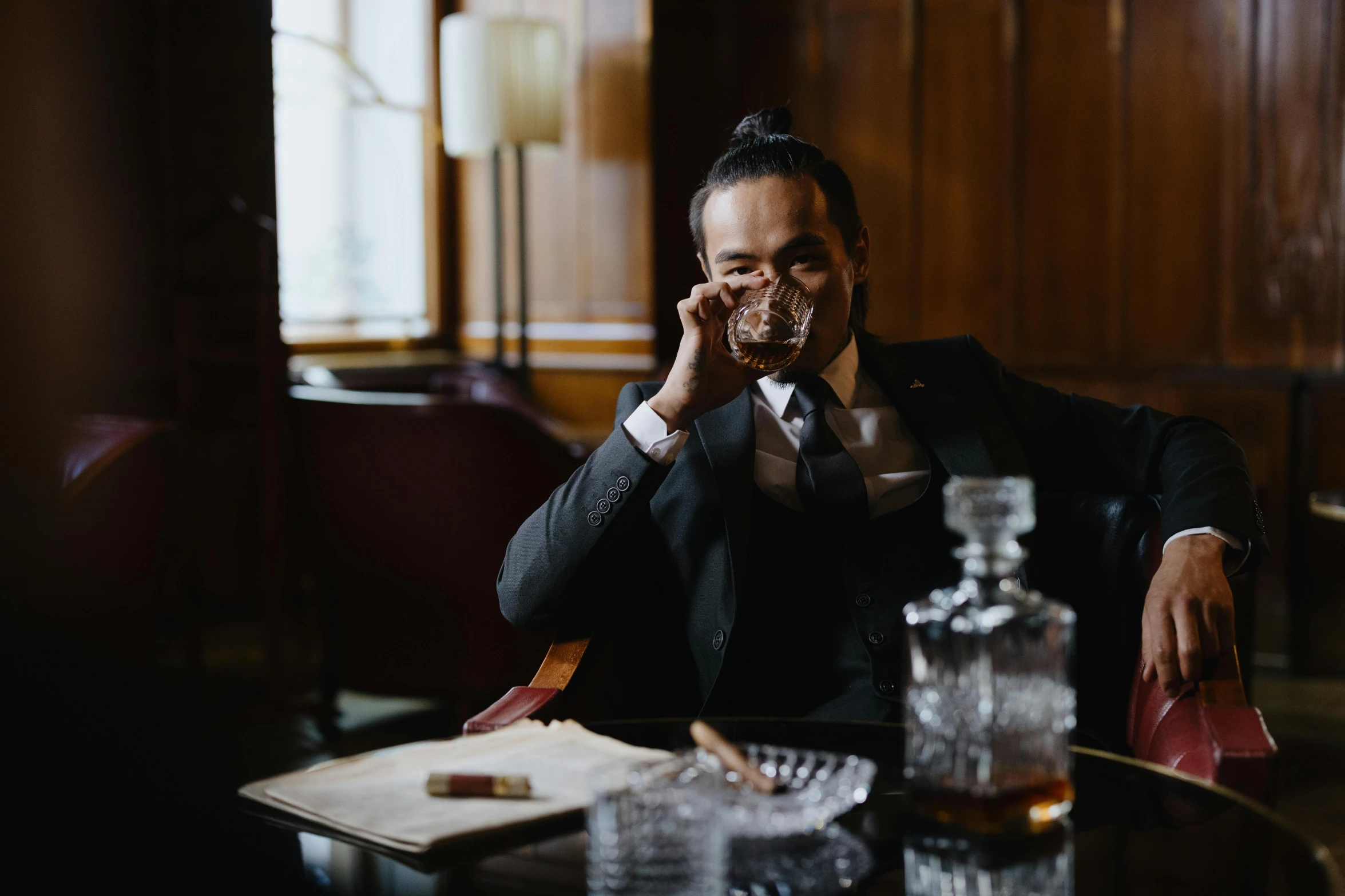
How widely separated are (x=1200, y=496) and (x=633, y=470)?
2.41ft

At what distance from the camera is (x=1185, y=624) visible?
1.44 m

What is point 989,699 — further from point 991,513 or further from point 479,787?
point 479,787

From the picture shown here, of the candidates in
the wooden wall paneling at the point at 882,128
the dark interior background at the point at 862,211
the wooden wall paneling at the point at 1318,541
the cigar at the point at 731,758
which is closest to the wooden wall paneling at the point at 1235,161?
the dark interior background at the point at 862,211

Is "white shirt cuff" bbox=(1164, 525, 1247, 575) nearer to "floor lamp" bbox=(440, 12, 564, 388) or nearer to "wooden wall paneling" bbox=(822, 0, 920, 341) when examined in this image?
"floor lamp" bbox=(440, 12, 564, 388)

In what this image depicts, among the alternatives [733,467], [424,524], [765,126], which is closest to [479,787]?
[733,467]

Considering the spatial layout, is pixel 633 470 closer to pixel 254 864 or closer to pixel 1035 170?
pixel 254 864

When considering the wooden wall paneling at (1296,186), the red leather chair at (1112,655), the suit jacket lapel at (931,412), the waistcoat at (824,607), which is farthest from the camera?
the wooden wall paneling at (1296,186)

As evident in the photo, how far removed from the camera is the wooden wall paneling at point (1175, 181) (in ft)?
15.3

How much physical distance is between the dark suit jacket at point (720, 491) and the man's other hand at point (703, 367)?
73mm

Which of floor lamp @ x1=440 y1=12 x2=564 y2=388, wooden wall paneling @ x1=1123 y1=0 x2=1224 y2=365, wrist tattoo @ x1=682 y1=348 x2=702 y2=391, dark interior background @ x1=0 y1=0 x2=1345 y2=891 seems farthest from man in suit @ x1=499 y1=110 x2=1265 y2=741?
wooden wall paneling @ x1=1123 y1=0 x2=1224 y2=365

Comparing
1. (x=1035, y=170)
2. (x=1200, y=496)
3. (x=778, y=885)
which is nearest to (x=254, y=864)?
(x=778, y=885)

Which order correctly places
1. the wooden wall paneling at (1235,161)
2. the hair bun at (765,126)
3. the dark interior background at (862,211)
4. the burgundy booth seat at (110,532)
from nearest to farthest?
1. the hair bun at (765,126)
2. the burgundy booth seat at (110,532)
3. the dark interior background at (862,211)
4. the wooden wall paneling at (1235,161)

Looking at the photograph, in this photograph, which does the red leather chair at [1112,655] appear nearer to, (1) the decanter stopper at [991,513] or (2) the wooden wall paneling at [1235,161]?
(1) the decanter stopper at [991,513]

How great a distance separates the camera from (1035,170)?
16.4ft
